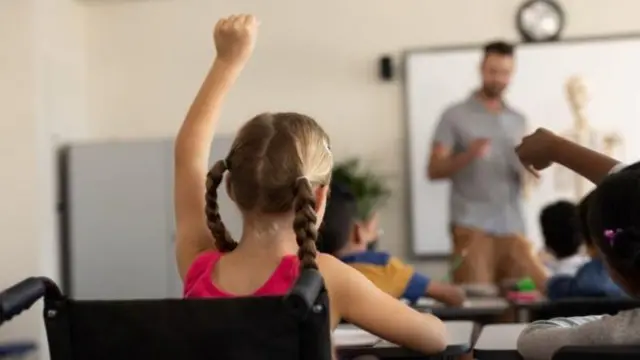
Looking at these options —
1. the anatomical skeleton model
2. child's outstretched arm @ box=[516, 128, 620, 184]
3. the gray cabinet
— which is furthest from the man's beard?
child's outstretched arm @ box=[516, 128, 620, 184]

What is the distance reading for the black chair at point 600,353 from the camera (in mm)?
1297

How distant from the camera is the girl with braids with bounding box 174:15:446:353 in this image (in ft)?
5.01

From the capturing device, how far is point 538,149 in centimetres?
194

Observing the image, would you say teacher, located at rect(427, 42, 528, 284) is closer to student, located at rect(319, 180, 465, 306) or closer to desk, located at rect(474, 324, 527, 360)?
student, located at rect(319, 180, 465, 306)

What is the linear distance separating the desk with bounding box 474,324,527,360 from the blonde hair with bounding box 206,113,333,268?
472 millimetres

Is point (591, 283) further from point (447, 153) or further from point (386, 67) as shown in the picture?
point (386, 67)

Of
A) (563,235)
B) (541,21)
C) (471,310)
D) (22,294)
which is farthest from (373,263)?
(541,21)

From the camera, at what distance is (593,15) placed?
247 inches

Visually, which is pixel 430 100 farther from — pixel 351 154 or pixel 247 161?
pixel 247 161

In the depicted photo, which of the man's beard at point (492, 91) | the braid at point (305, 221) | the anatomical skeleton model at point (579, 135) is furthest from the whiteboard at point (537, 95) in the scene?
the braid at point (305, 221)

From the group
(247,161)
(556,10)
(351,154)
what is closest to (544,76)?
(556,10)

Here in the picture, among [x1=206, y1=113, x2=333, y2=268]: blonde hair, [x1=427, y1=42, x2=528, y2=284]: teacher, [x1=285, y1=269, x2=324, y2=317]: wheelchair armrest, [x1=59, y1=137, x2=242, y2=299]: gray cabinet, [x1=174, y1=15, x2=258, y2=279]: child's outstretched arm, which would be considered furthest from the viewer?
[x1=59, y1=137, x2=242, y2=299]: gray cabinet

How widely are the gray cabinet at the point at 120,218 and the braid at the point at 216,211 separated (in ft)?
15.1

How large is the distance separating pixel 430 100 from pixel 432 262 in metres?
1.08
